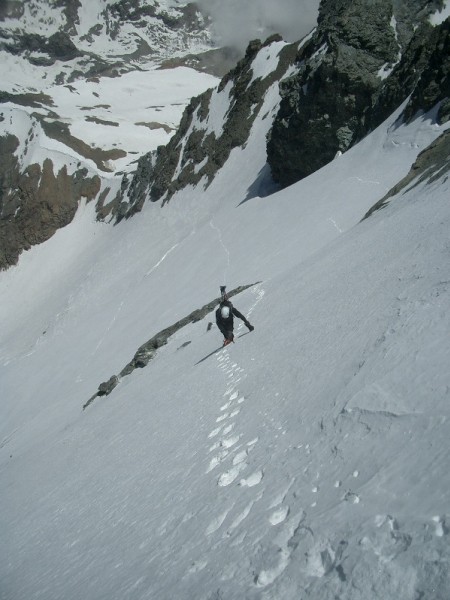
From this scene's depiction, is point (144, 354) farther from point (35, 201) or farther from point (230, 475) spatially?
point (35, 201)

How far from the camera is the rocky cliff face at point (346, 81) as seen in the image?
2608 centimetres

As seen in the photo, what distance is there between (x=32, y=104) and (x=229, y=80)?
4665 centimetres

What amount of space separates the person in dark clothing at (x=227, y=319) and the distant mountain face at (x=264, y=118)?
14197 millimetres

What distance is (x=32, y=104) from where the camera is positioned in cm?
7588

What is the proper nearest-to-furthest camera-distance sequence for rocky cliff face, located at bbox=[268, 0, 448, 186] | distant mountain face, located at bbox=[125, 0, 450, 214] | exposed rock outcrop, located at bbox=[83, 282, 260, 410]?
exposed rock outcrop, located at bbox=[83, 282, 260, 410] < distant mountain face, located at bbox=[125, 0, 450, 214] < rocky cliff face, located at bbox=[268, 0, 448, 186]

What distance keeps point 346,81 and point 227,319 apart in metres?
22.2

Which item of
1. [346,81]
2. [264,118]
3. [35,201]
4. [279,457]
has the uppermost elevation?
[35,201]

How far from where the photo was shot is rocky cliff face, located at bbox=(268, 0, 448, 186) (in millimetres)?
26078

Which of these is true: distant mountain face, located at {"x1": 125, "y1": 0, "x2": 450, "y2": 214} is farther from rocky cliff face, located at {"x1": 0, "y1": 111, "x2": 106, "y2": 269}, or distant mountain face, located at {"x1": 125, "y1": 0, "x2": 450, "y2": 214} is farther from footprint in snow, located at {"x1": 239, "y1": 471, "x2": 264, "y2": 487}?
rocky cliff face, located at {"x1": 0, "y1": 111, "x2": 106, "y2": 269}

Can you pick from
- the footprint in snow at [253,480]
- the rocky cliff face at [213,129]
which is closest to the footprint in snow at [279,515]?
the footprint in snow at [253,480]

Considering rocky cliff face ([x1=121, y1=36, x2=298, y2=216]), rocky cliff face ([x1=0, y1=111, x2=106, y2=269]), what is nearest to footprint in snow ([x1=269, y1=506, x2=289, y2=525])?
rocky cliff face ([x1=121, y1=36, x2=298, y2=216])

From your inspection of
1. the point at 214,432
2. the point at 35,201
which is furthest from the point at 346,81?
the point at 35,201

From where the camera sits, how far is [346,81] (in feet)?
86.1

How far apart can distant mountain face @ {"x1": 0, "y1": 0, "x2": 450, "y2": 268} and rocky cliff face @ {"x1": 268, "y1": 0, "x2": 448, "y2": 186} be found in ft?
0.20
